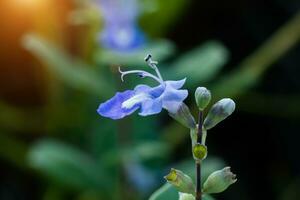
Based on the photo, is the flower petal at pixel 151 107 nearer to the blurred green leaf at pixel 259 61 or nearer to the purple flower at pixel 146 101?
the purple flower at pixel 146 101

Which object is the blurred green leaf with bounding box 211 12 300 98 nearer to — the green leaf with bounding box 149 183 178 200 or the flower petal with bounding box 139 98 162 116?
the green leaf with bounding box 149 183 178 200

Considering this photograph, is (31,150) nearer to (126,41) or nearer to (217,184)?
(126,41)

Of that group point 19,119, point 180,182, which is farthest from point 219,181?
point 19,119

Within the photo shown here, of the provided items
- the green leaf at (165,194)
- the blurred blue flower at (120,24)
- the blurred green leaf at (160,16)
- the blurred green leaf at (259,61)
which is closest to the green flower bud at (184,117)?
the green leaf at (165,194)

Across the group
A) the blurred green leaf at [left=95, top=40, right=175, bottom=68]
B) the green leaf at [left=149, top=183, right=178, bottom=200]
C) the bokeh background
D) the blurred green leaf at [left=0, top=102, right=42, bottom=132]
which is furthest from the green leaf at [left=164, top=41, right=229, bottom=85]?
the green leaf at [left=149, top=183, right=178, bottom=200]

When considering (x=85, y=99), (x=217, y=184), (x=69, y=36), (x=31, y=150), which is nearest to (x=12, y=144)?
(x=31, y=150)

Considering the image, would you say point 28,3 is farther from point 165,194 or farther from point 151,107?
point 151,107
